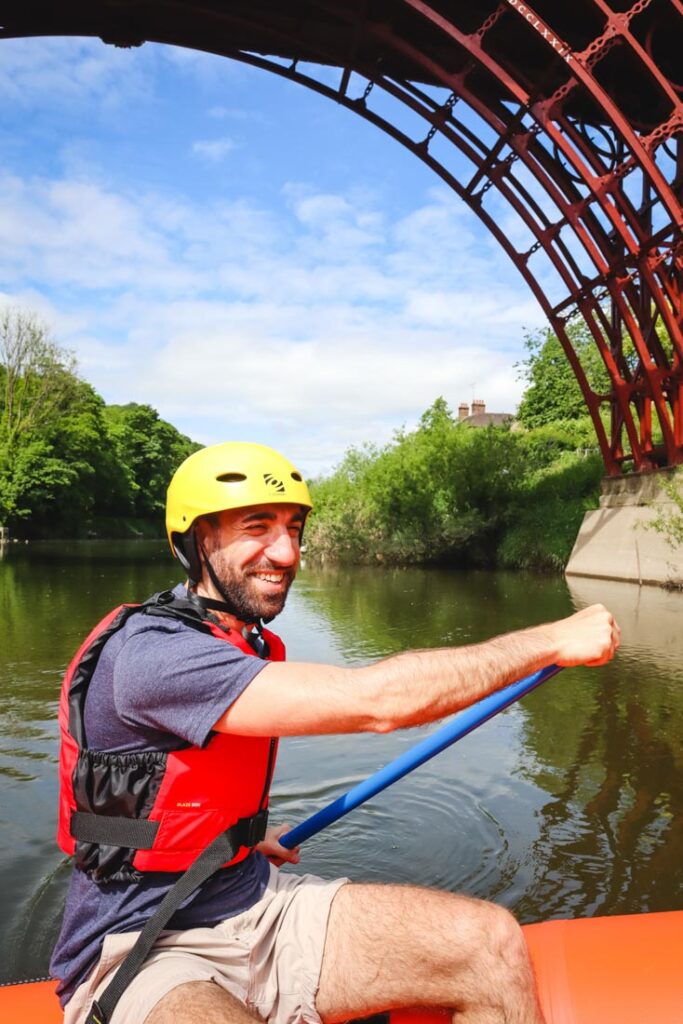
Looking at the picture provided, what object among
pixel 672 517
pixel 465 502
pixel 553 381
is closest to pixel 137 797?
pixel 672 517

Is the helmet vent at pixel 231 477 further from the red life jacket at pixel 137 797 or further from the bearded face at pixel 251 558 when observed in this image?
the red life jacket at pixel 137 797

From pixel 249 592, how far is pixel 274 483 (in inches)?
11.6

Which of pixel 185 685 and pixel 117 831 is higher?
pixel 185 685

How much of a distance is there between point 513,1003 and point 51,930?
2231 millimetres

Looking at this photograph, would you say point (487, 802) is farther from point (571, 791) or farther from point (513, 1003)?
point (513, 1003)

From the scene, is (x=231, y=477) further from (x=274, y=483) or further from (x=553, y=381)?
(x=553, y=381)

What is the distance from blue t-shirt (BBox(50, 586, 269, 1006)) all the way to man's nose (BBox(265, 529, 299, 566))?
348 millimetres

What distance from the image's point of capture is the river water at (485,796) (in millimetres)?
3461

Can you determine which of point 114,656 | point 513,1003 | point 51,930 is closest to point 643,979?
point 513,1003

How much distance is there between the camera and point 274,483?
6.79 ft

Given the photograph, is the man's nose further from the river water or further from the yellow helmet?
the river water

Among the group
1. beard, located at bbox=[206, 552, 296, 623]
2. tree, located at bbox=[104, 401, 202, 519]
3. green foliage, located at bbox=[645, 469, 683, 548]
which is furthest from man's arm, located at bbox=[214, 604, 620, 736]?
tree, located at bbox=[104, 401, 202, 519]

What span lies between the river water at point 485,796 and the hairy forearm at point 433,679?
1980 mm

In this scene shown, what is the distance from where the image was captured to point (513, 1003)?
162cm
